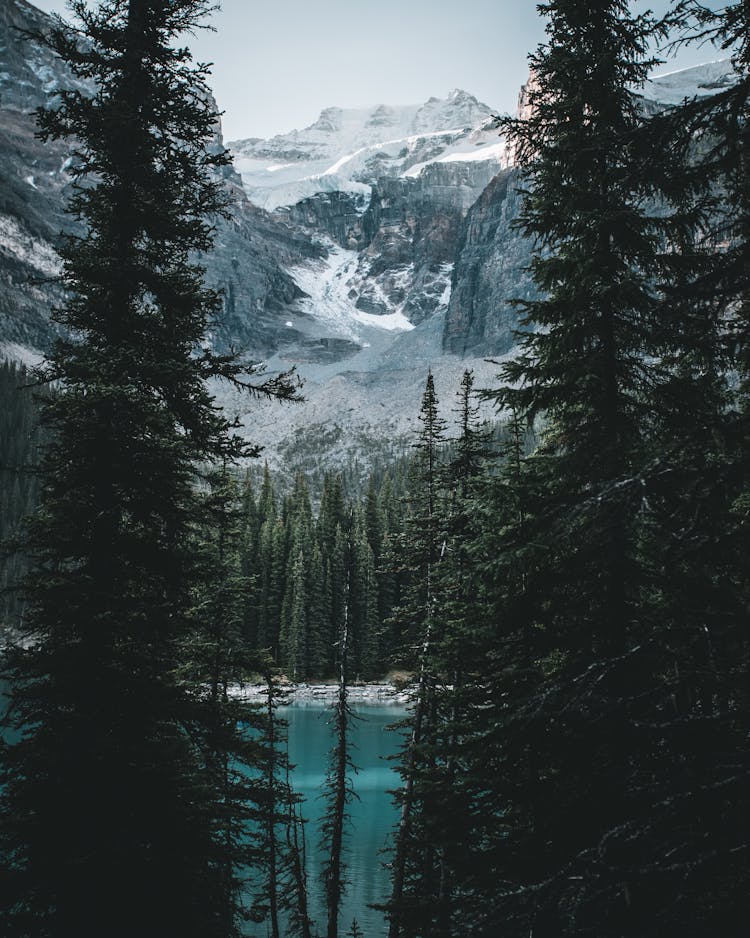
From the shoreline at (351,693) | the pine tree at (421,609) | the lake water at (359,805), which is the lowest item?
the shoreline at (351,693)

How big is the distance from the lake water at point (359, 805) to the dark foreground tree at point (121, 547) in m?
A: 6.80

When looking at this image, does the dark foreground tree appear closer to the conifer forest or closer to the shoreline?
the conifer forest

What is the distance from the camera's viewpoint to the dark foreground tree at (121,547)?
6164 mm

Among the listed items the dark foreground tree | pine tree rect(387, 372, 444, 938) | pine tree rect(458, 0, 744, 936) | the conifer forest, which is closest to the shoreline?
pine tree rect(387, 372, 444, 938)

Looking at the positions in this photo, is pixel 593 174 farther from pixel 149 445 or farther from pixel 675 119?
pixel 149 445

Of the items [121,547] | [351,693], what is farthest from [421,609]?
[351,693]

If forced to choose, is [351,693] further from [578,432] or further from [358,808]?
[578,432]

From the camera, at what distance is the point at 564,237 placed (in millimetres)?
8578

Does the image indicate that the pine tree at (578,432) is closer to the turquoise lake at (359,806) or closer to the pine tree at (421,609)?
the turquoise lake at (359,806)

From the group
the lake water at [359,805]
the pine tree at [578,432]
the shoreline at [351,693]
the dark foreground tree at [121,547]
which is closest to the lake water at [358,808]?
the lake water at [359,805]

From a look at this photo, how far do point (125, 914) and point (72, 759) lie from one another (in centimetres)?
165

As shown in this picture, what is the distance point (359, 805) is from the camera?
36.8 m

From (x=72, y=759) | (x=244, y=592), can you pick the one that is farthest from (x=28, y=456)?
(x=72, y=759)

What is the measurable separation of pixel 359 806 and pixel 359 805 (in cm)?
16
